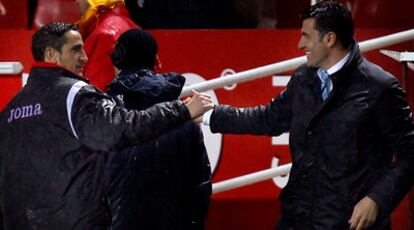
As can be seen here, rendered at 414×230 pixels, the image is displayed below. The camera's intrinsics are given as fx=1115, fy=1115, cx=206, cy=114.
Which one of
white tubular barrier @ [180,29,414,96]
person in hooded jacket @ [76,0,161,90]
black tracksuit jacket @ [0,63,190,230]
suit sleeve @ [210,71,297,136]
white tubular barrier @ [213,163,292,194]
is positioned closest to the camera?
black tracksuit jacket @ [0,63,190,230]

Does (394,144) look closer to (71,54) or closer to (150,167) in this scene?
(150,167)

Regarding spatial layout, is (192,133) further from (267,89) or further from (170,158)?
(267,89)

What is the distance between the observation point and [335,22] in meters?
5.37

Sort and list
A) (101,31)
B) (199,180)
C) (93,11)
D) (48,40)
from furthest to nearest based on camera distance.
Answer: (93,11)
(101,31)
(199,180)
(48,40)

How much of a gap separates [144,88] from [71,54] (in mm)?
405

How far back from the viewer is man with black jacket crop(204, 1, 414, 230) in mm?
5230

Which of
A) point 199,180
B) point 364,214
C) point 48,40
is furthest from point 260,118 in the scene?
point 48,40

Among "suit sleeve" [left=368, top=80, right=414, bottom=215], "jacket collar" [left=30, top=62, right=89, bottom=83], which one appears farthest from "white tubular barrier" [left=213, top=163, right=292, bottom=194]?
"jacket collar" [left=30, top=62, right=89, bottom=83]

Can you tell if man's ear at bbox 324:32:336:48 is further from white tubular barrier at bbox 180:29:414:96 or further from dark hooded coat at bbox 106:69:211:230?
white tubular barrier at bbox 180:29:414:96

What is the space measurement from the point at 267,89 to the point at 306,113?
1.99 metres

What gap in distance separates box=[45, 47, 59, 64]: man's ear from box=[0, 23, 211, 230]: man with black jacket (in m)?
0.04

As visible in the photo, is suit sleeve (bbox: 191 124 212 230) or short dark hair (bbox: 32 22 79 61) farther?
suit sleeve (bbox: 191 124 212 230)

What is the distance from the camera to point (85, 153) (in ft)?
16.6

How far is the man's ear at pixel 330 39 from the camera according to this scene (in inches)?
212
